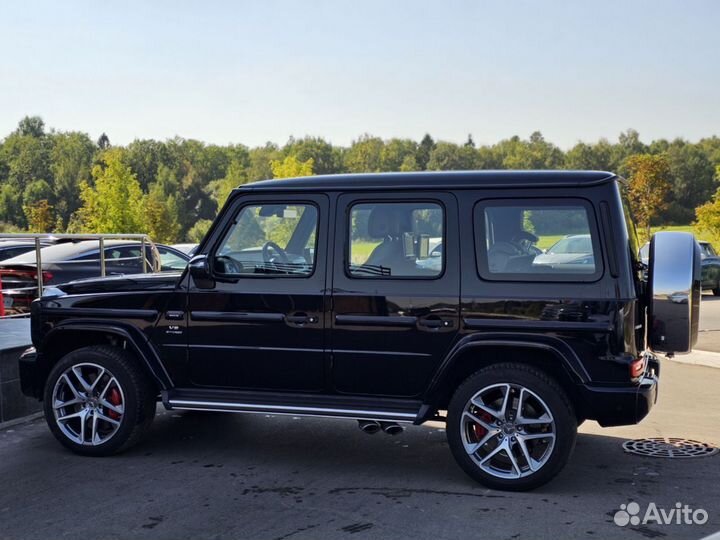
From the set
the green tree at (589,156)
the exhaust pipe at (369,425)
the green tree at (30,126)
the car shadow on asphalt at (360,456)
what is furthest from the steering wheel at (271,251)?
the green tree at (30,126)

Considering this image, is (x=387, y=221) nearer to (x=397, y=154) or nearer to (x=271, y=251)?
(x=271, y=251)

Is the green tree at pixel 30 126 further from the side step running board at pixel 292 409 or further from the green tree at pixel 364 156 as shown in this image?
the side step running board at pixel 292 409

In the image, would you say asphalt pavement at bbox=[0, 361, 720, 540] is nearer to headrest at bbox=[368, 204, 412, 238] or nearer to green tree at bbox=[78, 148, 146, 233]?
headrest at bbox=[368, 204, 412, 238]

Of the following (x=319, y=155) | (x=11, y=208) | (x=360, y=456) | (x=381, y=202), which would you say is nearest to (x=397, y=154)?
(x=319, y=155)

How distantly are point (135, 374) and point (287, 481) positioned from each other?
4.62ft

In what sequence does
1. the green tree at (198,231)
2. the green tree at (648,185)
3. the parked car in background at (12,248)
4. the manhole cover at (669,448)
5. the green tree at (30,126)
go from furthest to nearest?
the green tree at (30,126) < the green tree at (198,231) < the green tree at (648,185) < the parked car in background at (12,248) < the manhole cover at (669,448)

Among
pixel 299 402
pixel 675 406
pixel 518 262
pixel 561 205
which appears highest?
pixel 561 205

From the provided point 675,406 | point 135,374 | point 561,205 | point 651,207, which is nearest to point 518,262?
point 561,205

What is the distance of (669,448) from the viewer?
21.1 ft

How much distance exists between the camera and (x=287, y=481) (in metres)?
5.71

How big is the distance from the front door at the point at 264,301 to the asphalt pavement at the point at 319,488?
0.69 metres

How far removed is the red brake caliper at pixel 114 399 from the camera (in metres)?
6.26

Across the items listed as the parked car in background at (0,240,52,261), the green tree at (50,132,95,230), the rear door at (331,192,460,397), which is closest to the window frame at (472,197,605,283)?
the rear door at (331,192,460,397)

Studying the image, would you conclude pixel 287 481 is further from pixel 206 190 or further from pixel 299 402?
pixel 206 190
